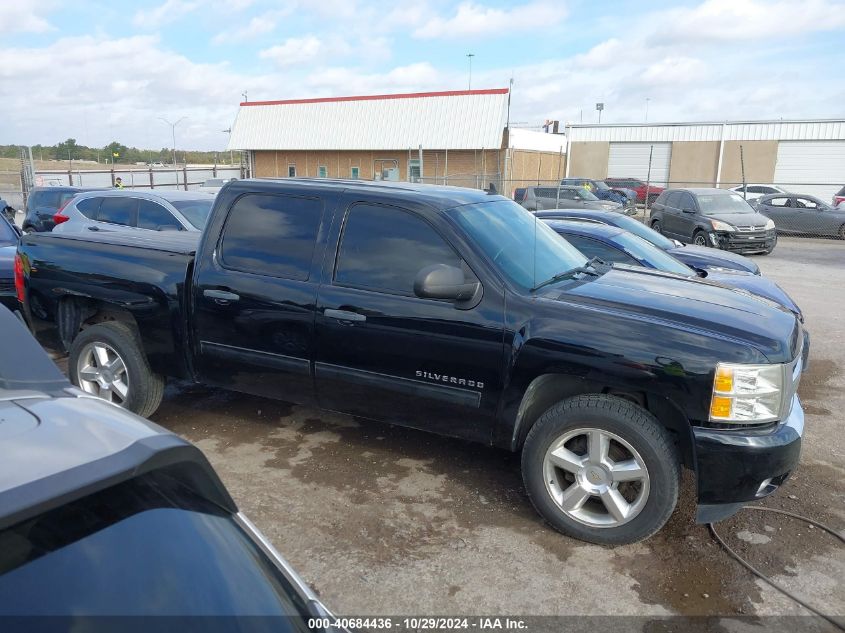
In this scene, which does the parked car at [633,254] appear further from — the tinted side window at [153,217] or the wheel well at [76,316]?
the tinted side window at [153,217]

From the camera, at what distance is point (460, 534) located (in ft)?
12.1

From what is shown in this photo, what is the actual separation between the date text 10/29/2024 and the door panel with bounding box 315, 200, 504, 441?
1.10 m

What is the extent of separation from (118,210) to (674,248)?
847 centimetres

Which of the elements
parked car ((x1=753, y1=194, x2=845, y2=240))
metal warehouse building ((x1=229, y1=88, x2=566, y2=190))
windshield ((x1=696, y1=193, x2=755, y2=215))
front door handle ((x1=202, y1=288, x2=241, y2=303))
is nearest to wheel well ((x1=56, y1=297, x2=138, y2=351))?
front door handle ((x1=202, y1=288, x2=241, y2=303))

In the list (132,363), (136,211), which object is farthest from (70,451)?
(136,211)

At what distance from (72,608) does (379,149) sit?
3344 cm

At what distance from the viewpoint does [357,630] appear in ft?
9.62

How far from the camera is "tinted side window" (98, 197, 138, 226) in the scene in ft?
34.1

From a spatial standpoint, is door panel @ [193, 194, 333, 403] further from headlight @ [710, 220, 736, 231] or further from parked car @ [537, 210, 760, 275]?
headlight @ [710, 220, 736, 231]

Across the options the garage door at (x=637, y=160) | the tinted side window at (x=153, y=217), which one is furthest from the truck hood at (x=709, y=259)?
the garage door at (x=637, y=160)

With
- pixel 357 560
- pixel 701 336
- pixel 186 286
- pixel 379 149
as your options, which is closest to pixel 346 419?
pixel 186 286

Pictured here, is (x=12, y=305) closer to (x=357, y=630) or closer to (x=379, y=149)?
(x=357, y=630)

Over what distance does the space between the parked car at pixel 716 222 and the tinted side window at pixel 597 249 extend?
10191 mm

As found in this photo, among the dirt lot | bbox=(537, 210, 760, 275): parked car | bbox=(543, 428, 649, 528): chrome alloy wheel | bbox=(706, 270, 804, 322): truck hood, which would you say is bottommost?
the dirt lot
